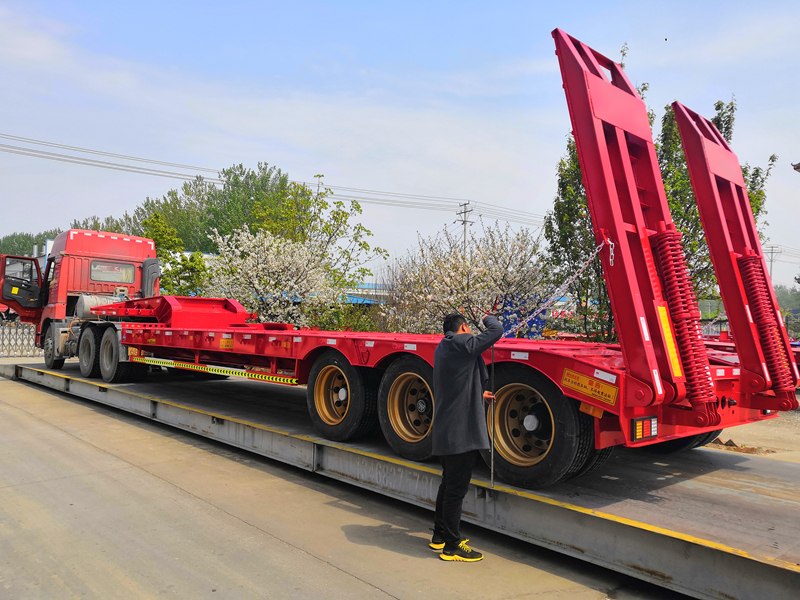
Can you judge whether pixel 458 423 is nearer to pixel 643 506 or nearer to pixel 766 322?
pixel 643 506

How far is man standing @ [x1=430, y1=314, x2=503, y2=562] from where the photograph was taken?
4078mm

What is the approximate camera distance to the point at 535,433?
15.3 ft

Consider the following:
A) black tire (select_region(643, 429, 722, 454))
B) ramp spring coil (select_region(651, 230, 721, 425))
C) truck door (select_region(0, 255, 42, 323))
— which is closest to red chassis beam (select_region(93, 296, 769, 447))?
ramp spring coil (select_region(651, 230, 721, 425))

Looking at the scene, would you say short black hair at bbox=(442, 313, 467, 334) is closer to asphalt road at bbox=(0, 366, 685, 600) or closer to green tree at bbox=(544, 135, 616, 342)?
asphalt road at bbox=(0, 366, 685, 600)

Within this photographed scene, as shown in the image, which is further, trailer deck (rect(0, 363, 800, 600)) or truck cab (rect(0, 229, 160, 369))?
truck cab (rect(0, 229, 160, 369))

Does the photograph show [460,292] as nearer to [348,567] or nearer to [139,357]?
[139,357]

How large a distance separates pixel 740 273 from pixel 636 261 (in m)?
1.85

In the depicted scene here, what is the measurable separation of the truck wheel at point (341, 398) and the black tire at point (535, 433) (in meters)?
1.51

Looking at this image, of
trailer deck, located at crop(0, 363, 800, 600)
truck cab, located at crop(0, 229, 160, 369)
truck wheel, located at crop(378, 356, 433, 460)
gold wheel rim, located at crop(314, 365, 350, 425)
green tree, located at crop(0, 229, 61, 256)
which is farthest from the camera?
green tree, located at crop(0, 229, 61, 256)

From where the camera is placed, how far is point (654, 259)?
447 centimetres

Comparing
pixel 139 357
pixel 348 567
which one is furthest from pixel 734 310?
pixel 139 357

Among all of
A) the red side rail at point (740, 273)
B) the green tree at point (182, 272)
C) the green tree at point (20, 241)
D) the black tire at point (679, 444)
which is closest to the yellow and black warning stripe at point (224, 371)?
the black tire at point (679, 444)

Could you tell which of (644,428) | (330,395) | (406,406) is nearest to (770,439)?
(644,428)

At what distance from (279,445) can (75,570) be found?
2.70 m
